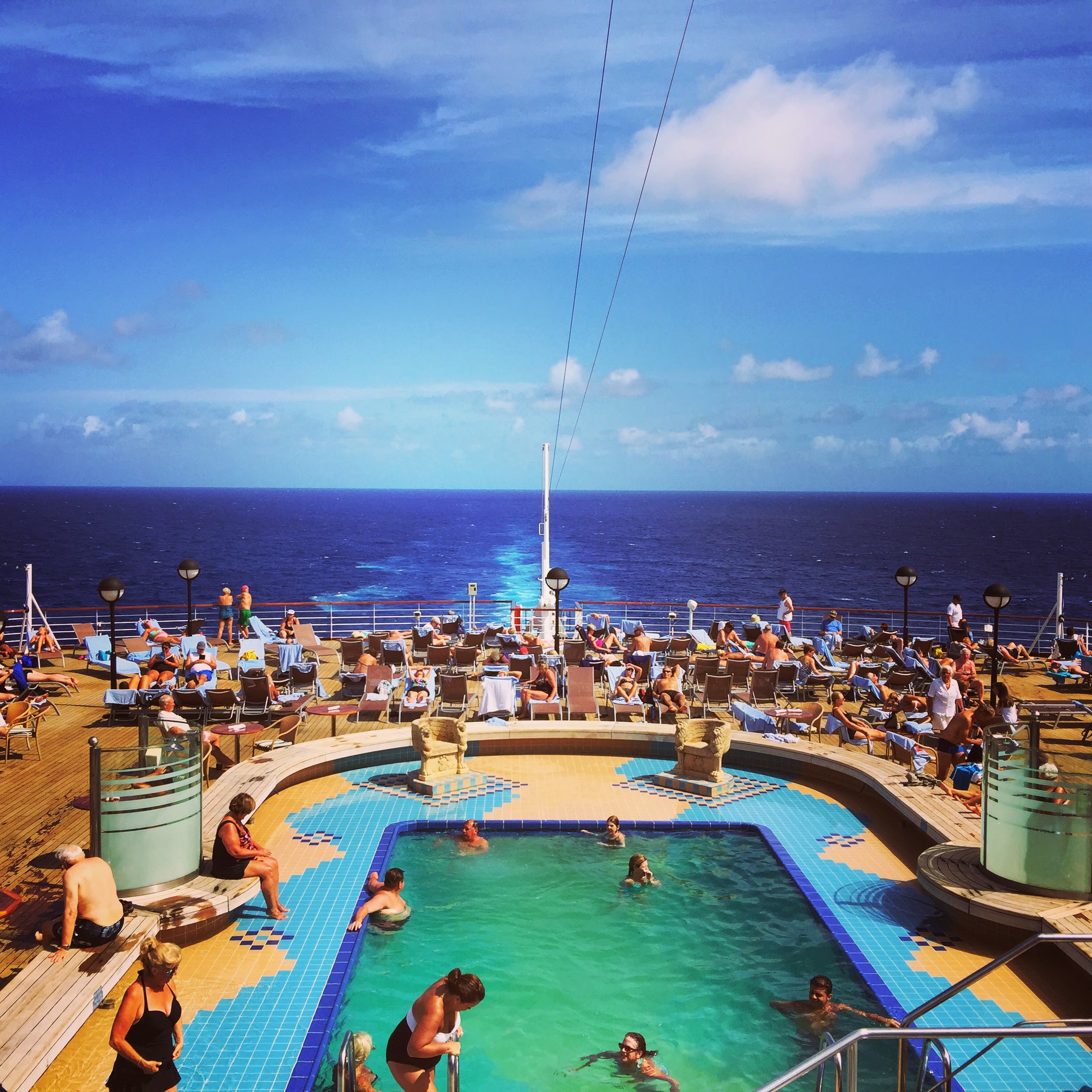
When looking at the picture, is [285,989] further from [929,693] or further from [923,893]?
[929,693]

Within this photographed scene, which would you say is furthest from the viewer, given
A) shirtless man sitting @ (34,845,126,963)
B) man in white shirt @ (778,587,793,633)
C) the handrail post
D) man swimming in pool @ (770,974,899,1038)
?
man in white shirt @ (778,587,793,633)

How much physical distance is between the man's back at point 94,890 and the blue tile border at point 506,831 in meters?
1.38

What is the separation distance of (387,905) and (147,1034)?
2630 millimetres

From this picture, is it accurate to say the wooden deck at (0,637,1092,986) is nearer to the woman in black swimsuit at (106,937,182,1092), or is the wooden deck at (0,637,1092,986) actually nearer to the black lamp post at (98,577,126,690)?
the black lamp post at (98,577,126,690)

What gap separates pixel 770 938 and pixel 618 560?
81.2 meters

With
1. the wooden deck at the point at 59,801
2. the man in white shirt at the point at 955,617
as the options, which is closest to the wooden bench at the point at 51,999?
the wooden deck at the point at 59,801

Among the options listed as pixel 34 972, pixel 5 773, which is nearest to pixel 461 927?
pixel 34 972

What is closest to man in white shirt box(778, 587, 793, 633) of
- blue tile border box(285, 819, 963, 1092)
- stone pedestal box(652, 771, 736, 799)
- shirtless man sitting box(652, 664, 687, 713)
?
shirtless man sitting box(652, 664, 687, 713)

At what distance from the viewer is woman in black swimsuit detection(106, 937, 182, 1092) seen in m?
4.50

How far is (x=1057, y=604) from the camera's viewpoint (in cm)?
1730

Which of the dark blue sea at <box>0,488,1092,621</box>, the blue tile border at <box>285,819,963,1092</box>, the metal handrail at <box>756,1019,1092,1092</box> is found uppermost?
the metal handrail at <box>756,1019,1092,1092</box>

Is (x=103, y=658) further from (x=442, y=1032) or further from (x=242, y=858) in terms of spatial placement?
(x=442, y=1032)

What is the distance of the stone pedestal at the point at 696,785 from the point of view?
32.1 feet

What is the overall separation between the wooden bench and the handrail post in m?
0.56
